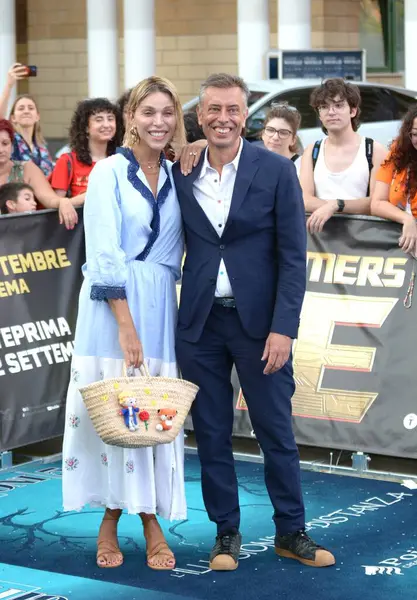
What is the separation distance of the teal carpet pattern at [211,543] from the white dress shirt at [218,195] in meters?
1.23

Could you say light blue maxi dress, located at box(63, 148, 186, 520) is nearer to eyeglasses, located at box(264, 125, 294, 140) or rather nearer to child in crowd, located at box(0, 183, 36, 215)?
child in crowd, located at box(0, 183, 36, 215)

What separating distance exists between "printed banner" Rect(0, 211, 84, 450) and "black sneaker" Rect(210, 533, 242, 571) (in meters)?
2.30

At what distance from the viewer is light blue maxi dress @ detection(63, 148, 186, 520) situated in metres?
5.66

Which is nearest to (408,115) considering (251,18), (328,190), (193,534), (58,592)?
(328,190)

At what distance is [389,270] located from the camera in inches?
296

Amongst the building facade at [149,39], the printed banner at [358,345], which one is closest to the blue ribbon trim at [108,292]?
the printed banner at [358,345]

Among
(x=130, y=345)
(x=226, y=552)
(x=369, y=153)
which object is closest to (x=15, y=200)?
(x=369, y=153)

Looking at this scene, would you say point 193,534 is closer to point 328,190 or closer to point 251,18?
point 328,190

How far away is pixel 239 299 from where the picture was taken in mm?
5684

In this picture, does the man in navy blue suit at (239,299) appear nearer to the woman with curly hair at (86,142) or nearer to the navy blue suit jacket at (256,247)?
the navy blue suit jacket at (256,247)

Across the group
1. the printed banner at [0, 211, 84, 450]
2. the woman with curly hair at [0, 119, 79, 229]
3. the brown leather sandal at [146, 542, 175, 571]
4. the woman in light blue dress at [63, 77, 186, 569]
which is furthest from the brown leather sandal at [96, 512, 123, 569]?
the woman with curly hair at [0, 119, 79, 229]

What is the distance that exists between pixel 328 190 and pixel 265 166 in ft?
7.28

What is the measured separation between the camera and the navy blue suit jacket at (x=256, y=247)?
566 cm

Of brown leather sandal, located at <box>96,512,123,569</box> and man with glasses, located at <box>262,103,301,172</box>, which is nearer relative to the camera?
brown leather sandal, located at <box>96,512,123,569</box>
